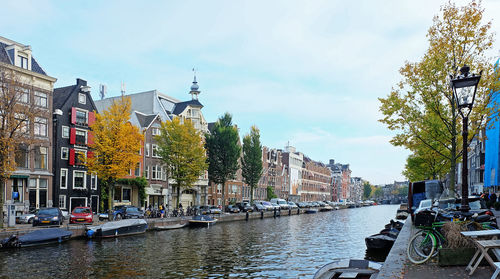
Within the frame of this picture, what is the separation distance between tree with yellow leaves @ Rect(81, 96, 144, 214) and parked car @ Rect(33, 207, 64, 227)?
6948mm

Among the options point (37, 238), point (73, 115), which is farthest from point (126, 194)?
point (37, 238)

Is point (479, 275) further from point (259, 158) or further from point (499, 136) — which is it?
point (259, 158)

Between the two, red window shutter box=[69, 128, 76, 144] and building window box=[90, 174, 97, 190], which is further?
building window box=[90, 174, 97, 190]

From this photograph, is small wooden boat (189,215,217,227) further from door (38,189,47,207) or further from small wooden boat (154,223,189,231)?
door (38,189,47,207)

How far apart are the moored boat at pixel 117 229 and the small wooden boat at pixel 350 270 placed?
24.7 metres

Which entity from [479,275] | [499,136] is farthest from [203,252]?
[499,136]

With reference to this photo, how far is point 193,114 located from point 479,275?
66482 millimetres

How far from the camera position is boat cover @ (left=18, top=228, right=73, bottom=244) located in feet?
90.4

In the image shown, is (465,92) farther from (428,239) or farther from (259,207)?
(259,207)

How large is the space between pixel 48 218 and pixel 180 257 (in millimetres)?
15109

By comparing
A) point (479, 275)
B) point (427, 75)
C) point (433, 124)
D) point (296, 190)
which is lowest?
point (296, 190)

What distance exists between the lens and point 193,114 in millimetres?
74500

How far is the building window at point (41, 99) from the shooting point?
4656cm

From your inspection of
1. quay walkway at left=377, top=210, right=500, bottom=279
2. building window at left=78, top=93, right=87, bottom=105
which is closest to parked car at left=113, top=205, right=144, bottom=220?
building window at left=78, top=93, right=87, bottom=105
